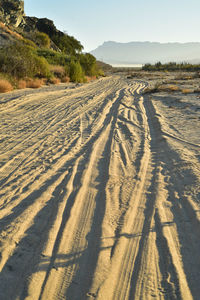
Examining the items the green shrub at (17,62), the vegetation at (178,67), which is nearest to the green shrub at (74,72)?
the green shrub at (17,62)

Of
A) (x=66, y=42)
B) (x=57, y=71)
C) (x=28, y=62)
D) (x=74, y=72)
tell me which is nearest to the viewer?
(x=28, y=62)

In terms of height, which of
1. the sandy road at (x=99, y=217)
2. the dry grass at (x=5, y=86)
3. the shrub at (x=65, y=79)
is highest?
the shrub at (x=65, y=79)

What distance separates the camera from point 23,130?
579cm

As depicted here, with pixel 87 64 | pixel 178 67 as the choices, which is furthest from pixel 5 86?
pixel 178 67

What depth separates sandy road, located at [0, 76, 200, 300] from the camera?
184cm

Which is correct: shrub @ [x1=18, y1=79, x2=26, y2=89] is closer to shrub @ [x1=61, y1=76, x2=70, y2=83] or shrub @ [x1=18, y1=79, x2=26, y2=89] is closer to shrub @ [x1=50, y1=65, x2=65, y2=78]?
shrub @ [x1=61, y1=76, x2=70, y2=83]

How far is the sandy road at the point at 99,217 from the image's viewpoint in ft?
6.02

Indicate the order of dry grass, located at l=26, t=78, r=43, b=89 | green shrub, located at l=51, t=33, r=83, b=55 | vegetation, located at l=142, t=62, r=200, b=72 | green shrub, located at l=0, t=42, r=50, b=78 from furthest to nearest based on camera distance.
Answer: vegetation, located at l=142, t=62, r=200, b=72 < green shrub, located at l=51, t=33, r=83, b=55 < dry grass, located at l=26, t=78, r=43, b=89 < green shrub, located at l=0, t=42, r=50, b=78

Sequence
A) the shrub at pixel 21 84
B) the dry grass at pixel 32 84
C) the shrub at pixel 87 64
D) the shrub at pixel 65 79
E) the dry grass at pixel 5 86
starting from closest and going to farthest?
the dry grass at pixel 5 86 → the shrub at pixel 21 84 → the dry grass at pixel 32 84 → the shrub at pixel 65 79 → the shrub at pixel 87 64

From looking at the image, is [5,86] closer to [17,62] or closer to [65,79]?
[17,62]

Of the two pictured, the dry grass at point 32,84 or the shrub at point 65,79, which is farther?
the shrub at point 65,79

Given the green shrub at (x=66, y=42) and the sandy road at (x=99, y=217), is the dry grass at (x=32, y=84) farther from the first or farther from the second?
the green shrub at (x=66, y=42)

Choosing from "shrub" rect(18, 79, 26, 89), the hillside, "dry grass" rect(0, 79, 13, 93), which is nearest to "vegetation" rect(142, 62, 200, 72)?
the hillside

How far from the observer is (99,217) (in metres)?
2.62
